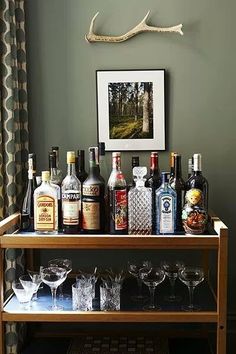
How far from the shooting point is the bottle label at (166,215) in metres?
2.12

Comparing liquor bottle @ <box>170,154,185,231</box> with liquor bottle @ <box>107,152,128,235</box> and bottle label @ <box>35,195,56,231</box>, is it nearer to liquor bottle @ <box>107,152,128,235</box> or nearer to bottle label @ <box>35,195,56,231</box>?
liquor bottle @ <box>107,152,128,235</box>

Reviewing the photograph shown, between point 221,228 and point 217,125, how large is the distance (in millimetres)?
690

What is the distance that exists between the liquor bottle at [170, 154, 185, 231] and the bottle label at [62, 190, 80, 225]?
0.44m

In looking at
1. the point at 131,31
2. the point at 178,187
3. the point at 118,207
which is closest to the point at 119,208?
the point at 118,207

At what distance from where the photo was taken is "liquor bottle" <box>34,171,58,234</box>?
7.05ft

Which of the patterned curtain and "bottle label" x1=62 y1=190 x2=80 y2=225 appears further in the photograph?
the patterned curtain

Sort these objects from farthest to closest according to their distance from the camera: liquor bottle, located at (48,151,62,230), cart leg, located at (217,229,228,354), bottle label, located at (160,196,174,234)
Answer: liquor bottle, located at (48,151,62,230) → bottle label, located at (160,196,174,234) → cart leg, located at (217,229,228,354)

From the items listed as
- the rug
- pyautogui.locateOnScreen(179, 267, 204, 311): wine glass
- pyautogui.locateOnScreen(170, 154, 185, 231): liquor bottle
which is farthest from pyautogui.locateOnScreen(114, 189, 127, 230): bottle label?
the rug

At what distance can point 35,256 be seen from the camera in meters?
2.58

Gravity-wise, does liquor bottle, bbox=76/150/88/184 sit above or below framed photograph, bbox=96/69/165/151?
below

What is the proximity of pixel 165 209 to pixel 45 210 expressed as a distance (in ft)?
1.67

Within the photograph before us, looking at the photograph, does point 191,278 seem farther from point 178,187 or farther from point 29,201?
point 29,201

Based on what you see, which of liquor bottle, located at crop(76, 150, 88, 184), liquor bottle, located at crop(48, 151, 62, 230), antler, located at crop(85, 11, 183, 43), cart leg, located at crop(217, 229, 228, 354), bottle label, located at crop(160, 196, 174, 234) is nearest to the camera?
cart leg, located at crop(217, 229, 228, 354)

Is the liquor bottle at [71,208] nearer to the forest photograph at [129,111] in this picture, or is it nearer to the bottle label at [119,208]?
the bottle label at [119,208]
